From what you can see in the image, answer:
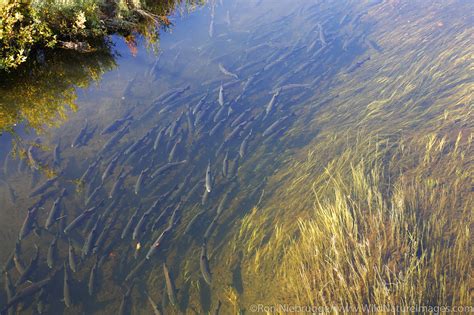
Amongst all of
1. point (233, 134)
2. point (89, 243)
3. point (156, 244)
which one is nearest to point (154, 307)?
point (156, 244)

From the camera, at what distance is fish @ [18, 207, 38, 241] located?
646 cm

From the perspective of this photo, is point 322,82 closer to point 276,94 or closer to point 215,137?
point 276,94

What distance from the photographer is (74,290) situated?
559 centimetres

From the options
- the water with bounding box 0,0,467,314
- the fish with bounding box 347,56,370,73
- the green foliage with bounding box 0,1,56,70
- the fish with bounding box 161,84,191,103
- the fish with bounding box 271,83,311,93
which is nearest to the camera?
the green foliage with bounding box 0,1,56,70

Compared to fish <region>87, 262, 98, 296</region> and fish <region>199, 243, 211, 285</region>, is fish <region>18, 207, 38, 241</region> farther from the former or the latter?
fish <region>199, 243, 211, 285</region>

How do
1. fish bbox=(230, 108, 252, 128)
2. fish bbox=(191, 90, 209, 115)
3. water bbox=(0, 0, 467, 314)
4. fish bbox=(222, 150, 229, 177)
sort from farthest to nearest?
1. fish bbox=(191, 90, 209, 115)
2. fish bbox=(230, 108, 252, 128)
3. fish bbox=(222, 150, 229, 177)
4. water bbox=(0, 0, 467, 314)

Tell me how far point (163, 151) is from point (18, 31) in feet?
14.4

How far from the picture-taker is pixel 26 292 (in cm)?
540

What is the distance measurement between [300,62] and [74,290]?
35.5 feet

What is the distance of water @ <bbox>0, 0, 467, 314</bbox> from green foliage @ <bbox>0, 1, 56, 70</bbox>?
0.64 metres

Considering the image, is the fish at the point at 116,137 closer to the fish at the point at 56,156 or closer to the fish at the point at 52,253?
A: the fish at the point at 56,156

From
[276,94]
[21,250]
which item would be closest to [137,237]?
[21,250]

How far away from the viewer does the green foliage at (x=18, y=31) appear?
4559 millimetres

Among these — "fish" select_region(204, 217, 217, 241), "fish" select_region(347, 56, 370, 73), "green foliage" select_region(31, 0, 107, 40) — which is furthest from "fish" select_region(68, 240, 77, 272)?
"fish" select_region(347, 56, 370, 73)
